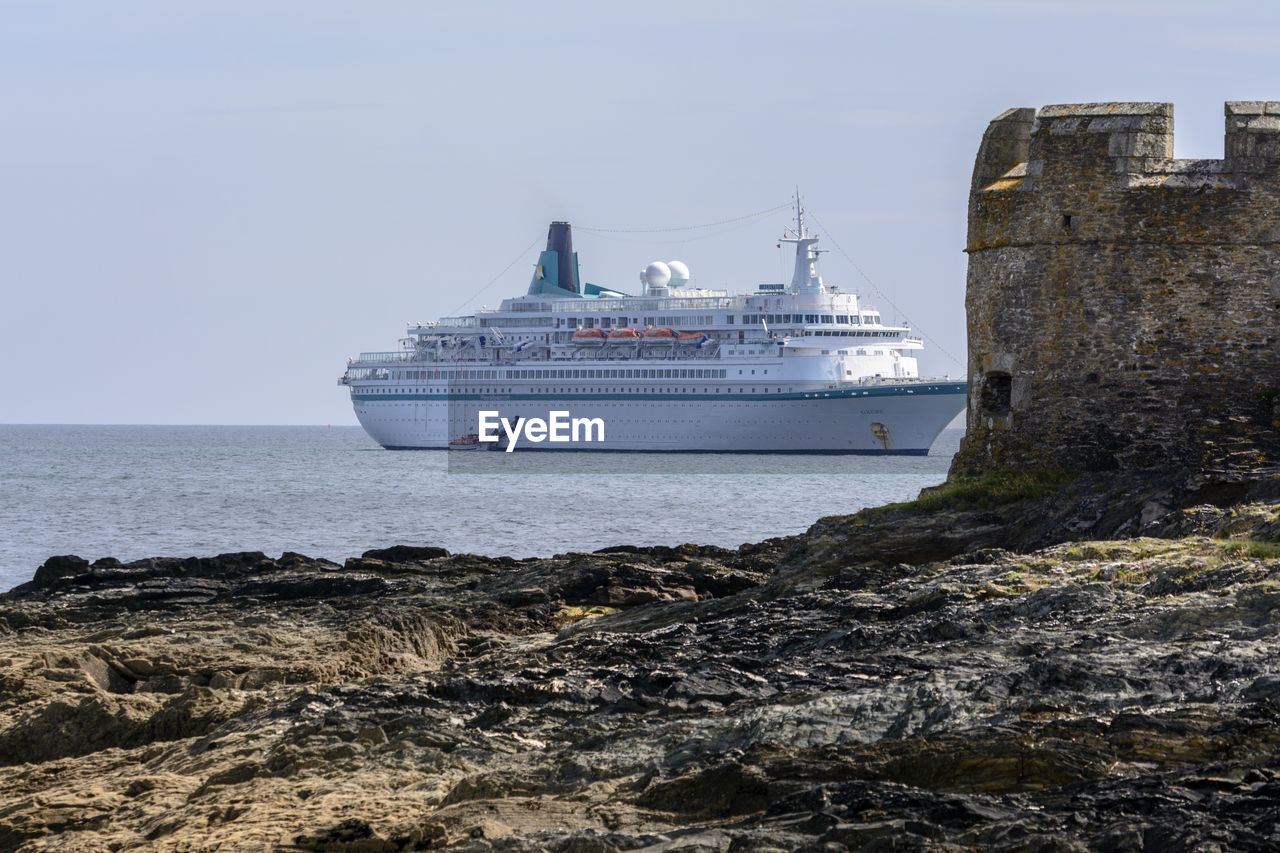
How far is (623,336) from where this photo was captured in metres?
61.8

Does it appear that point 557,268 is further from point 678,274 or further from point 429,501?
point 429,501

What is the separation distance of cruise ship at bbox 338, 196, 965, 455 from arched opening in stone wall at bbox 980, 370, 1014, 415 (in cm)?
4461

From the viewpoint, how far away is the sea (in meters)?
24.9

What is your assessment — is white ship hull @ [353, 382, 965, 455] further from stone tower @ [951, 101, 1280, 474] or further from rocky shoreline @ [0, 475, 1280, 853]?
rocky shoreline @ [0, 475, 1280, 853]

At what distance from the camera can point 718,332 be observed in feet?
198

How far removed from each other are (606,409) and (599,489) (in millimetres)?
21702

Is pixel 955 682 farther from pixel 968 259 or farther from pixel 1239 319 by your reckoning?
pixel 968 259

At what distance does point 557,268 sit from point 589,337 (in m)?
9.11

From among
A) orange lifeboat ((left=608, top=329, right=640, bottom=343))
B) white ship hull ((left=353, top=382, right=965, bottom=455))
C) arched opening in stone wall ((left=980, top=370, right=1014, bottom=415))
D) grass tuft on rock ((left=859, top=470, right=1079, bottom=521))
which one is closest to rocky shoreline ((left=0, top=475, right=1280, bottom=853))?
grass tuft on rock ((left=859, top=470, right=1079, bottom=521))

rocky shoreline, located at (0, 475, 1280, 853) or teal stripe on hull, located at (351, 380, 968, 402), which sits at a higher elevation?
teal stripe on hull, located at (351, 380, 968, 402)

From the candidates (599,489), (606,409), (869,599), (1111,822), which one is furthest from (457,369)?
(1111,822)

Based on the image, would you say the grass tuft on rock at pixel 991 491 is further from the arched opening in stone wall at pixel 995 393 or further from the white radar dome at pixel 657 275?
the white radar dome at pixel 657 275

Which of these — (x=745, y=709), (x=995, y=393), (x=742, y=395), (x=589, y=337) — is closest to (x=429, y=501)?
(x=742, y=395)

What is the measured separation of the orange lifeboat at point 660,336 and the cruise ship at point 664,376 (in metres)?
0.08
